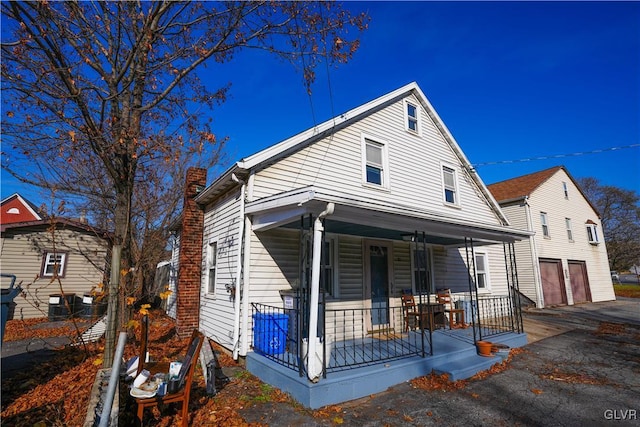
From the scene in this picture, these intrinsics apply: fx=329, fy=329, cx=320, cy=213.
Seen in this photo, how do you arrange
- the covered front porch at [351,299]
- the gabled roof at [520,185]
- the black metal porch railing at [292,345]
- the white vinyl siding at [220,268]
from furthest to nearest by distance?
the gabled roof at [520,185] → the white vinyl siding at [220,268] → the black metal porch railing at [292,345] → the covered front porch at [351,299]

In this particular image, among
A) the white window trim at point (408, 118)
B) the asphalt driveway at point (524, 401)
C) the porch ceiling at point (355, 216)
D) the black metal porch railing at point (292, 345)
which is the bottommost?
the asphalt driveway at point (524, 401)

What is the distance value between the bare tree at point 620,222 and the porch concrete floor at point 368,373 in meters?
42.1

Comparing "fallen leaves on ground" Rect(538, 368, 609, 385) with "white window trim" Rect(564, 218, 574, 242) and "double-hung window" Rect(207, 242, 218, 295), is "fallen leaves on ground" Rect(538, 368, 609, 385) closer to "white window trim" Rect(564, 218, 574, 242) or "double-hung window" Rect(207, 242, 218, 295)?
"double-hung window" Rect(207, 242, 218, 295)

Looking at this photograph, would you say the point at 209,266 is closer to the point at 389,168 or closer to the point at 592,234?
the point at 389,168

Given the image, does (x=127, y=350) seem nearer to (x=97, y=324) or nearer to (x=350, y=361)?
(x=97, y=324)

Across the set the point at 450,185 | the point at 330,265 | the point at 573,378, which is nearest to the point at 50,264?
the point at 330,265

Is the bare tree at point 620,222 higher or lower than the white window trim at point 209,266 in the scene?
higher

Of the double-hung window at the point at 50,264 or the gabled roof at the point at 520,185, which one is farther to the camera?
the gabled roof at the point at 520,185

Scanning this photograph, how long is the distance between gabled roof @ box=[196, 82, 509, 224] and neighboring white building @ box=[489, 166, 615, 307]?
751 centimetres

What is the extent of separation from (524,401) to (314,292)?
12.7 feet

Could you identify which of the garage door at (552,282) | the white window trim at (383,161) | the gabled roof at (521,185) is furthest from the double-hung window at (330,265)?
the garage door at (552,282)

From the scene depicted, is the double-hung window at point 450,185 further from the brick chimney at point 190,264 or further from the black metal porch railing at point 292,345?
the brick chimney at point 190,264

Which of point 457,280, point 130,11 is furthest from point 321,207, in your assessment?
point 457,280

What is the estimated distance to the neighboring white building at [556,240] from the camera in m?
18.0
